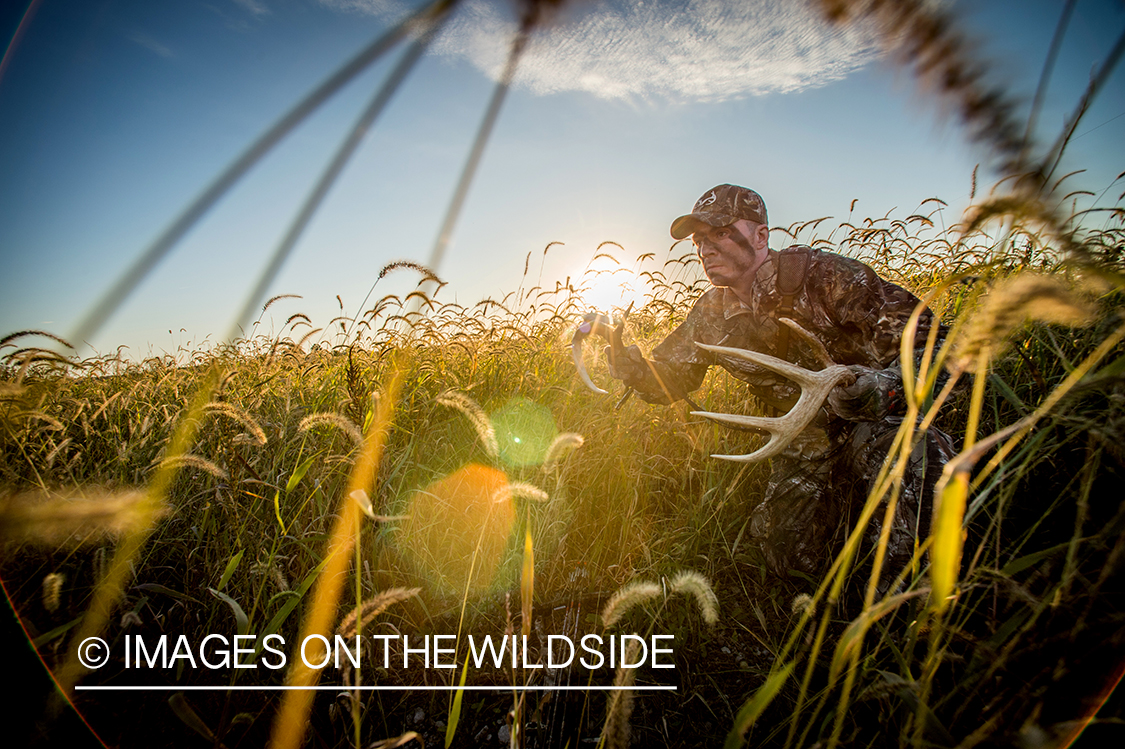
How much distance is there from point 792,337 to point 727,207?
1.02 m

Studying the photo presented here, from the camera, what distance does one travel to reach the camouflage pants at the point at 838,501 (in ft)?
6.46

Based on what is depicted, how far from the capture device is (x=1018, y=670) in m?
1.06

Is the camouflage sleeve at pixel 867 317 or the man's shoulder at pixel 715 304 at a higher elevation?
the man's shoulder at pixel 715 304

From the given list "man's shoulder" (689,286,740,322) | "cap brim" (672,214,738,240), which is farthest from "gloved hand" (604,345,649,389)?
"cap brim" (672,214,738,240)

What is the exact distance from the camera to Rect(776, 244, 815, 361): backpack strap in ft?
8.90

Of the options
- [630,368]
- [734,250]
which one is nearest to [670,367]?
[630,368]

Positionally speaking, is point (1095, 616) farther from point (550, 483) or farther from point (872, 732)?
point (550, 483)

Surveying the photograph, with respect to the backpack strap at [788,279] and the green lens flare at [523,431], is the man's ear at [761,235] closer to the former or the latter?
the backpack strap at [788,279]

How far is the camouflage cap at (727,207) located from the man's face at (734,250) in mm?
47

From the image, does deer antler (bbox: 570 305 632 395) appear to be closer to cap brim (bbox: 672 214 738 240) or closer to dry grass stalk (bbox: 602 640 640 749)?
cap brim (bbox: 672 214 738 240)

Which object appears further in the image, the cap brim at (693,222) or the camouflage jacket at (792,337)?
the cap brim at (693,222)

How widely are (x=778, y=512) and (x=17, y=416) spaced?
413cm

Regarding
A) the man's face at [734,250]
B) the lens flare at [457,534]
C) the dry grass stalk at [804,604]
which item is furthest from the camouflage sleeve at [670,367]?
the dry grass stalk at [804,604]

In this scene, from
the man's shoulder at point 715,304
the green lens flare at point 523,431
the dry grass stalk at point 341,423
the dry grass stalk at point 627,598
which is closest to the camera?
the dry grass stalk at point 627,598
